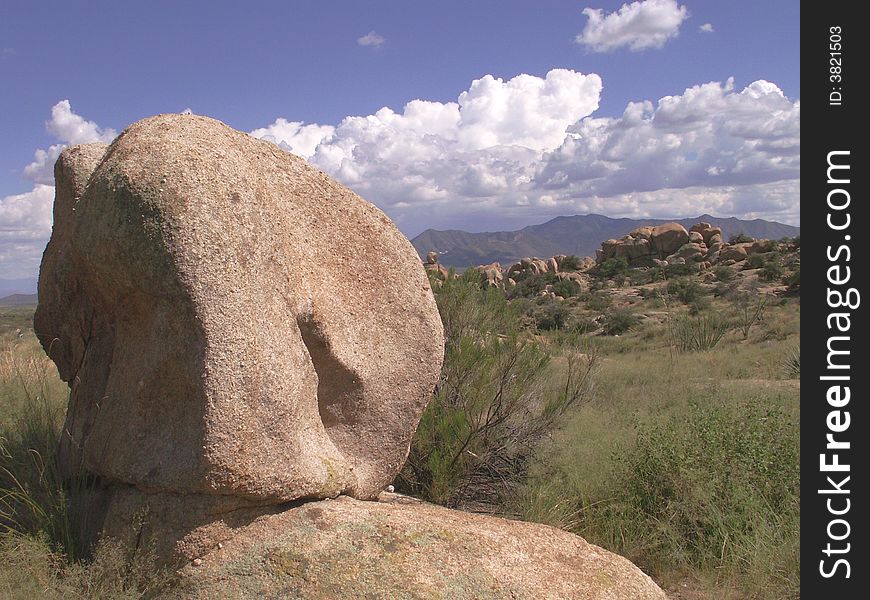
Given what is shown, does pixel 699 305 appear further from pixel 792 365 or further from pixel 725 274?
pixel 792 365

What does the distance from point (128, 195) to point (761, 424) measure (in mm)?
4766

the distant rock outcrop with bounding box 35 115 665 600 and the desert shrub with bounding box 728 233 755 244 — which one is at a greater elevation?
the desert shrub with bounding box 728 233 755 244

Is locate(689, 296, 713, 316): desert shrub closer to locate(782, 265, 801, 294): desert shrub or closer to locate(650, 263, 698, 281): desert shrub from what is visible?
locate(782, 265, 801, 294): desert shrub

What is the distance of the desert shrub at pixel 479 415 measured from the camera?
219 inches

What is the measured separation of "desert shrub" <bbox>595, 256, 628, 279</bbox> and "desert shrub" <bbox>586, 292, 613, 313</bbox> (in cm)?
974

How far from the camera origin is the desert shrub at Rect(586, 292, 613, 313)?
27375mm

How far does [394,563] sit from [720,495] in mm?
2893

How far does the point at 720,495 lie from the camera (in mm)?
5234

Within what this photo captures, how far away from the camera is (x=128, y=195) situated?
3330mm

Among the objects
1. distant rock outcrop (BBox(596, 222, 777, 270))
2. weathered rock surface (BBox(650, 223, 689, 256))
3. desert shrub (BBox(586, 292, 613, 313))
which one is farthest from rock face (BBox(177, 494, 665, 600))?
weathered rock surface (BBox(650, 223, 689, 256))

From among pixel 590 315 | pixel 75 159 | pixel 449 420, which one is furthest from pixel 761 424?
pixel 590 315

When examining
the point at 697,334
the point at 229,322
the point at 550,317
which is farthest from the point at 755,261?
the point at 229,322

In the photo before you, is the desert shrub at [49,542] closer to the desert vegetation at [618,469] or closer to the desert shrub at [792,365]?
the desert vegetation at [618,469]

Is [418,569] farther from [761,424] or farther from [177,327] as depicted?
[761,424]
